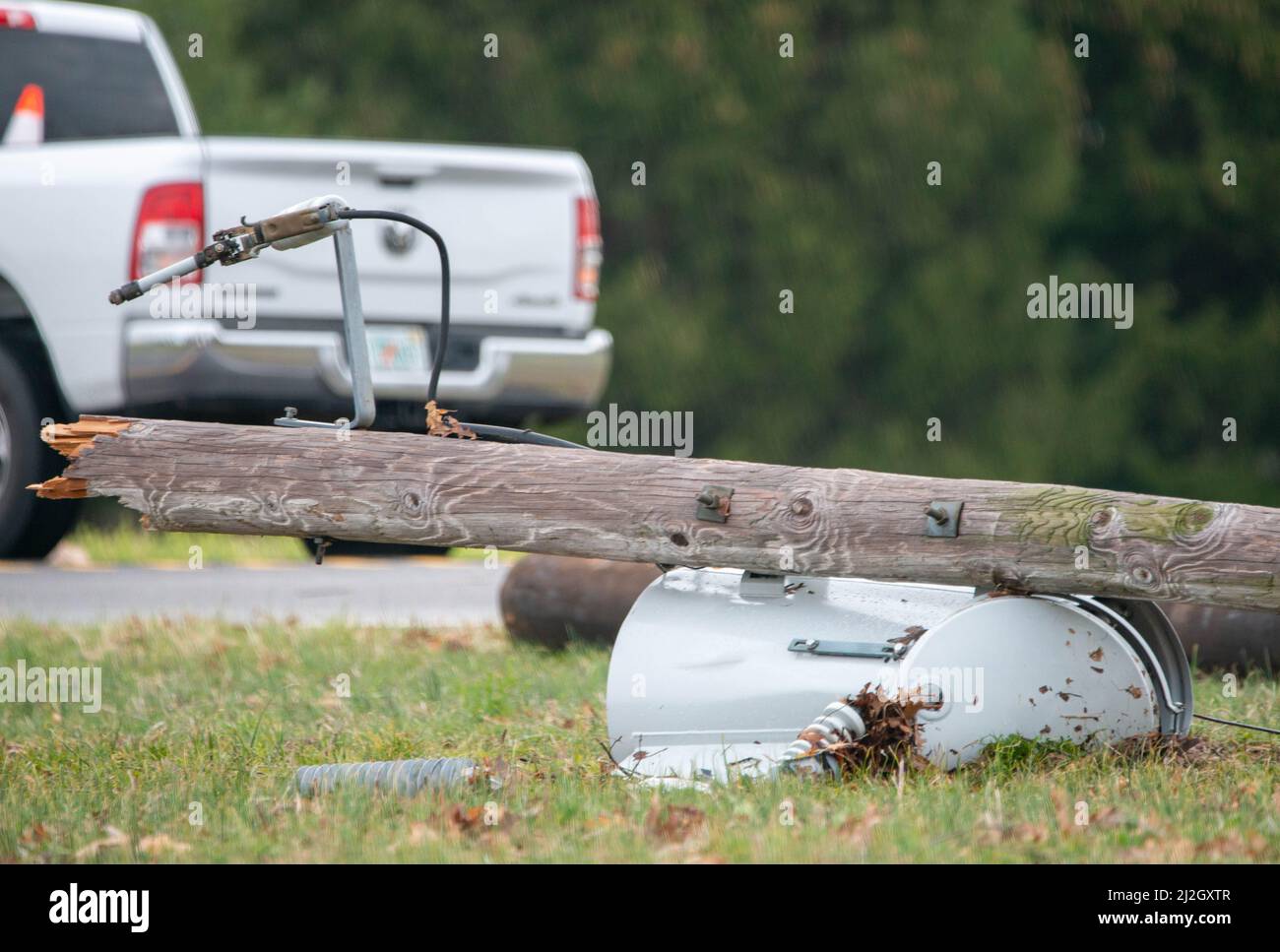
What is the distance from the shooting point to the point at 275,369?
295 inches

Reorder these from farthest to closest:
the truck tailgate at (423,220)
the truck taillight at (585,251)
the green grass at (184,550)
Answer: the green grass at (184,550) < the truck taillight at (585,251) < the truck tailgate at (423,220)

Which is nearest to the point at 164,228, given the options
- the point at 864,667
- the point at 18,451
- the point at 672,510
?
the point at 18,451

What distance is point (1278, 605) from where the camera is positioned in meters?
4.08

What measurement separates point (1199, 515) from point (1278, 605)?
0.89 feet

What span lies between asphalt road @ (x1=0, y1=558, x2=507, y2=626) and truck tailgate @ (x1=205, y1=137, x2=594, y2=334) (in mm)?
1399

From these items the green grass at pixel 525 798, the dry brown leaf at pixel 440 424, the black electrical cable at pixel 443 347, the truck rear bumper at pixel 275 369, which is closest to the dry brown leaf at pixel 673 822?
the green grass at pixel 525 798

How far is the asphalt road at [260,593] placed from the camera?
8.08 metres

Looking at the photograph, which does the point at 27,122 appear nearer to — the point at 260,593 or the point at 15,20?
the point at 15,20

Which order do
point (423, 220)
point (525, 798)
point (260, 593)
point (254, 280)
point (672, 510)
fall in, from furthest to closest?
point (260, 593) → point (423, 220) → point (254, 280) → point (672, 510) → point (525, 798)

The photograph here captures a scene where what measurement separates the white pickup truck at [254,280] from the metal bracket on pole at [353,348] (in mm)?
2565

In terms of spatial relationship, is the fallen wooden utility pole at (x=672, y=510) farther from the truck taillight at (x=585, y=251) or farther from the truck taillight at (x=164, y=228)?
the truck taillight at (x=585, y=251)

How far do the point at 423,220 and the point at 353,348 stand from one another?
3163 millimetres

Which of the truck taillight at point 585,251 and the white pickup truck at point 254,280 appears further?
the truck taillight at point 585,251

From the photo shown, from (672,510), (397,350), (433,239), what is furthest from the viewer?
(397,350)
